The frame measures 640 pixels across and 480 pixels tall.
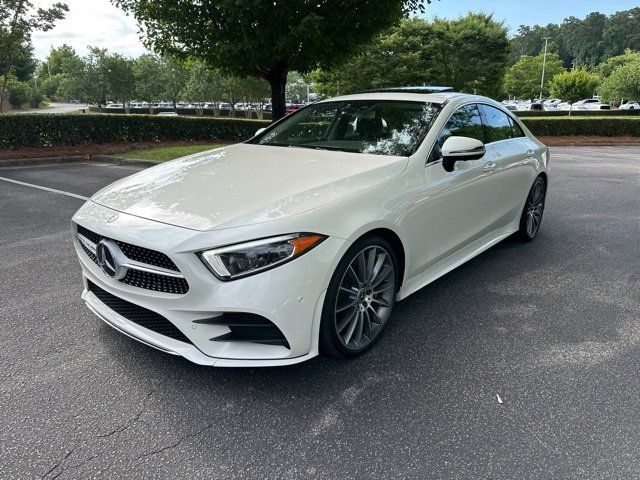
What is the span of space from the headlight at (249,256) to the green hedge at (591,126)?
70.9ft

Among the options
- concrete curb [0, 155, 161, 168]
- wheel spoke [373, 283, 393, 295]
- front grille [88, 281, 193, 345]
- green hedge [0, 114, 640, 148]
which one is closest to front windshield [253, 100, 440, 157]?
wheel spoke [373, 283, 393, 295]

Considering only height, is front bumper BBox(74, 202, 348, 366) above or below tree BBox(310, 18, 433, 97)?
below

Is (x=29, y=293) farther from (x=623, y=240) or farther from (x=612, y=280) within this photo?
(x=623, y=240)

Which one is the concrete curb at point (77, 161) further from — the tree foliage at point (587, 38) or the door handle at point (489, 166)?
the tree foliage at point (587, 38)

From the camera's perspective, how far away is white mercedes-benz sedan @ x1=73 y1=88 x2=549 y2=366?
7.36 ft

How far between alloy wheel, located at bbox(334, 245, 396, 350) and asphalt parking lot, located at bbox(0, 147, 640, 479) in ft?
0.53

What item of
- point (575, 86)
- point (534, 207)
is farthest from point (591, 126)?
point (575, 86)

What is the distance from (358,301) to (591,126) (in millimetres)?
22638

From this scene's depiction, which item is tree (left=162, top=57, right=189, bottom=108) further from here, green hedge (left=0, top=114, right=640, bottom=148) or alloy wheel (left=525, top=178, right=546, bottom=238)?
alloy wheel (left=525, top=178, right=546, bottom=238)

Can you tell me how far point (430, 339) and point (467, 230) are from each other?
3.61 feet

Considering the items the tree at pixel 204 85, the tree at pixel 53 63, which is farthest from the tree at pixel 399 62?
the tree at pixel 53 63

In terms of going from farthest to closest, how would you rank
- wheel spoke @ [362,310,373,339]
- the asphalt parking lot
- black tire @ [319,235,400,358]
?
wheel spoke @ [362,310,373,339] → black tire @ [319,235,400,358] → the asphalt parking lot

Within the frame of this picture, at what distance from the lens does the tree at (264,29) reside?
7.86 meters

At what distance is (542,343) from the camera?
303 centimetres
